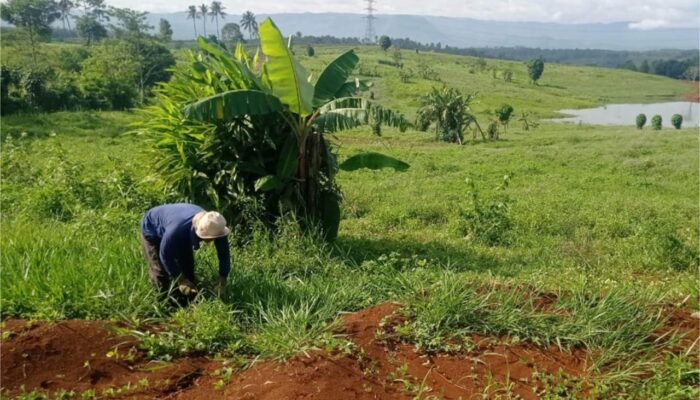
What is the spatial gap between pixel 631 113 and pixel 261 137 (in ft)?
190

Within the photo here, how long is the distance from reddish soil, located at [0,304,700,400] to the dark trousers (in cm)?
65

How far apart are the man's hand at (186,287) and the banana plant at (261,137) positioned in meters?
2.25

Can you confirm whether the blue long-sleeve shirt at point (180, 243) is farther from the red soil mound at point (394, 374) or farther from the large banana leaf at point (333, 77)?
the large banana leaf at point (333, 77)

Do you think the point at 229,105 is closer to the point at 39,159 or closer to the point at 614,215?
the point at 614,215

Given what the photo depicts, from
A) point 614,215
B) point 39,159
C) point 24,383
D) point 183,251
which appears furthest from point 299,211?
point 39,159

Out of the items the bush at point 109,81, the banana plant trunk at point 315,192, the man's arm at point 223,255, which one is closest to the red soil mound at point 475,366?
the man's arm at point 223,255

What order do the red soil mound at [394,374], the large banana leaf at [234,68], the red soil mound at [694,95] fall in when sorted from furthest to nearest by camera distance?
the red soil mound at [694,95] → the large banana leaf at [234,68] → the red soil mound at [394,374]

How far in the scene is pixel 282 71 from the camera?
22.7 feet

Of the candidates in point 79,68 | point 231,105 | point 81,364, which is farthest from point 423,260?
point 79,68

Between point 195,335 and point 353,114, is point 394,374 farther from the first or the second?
point 353,114

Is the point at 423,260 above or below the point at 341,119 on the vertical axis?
below

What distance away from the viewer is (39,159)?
1311 centimetres

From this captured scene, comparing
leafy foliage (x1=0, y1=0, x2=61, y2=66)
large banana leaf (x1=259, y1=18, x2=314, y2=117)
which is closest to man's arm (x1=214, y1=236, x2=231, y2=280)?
→ large banana leaf (x1=259, y1=18, x2=314, y2=117)

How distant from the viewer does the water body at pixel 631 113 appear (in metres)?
47.3
